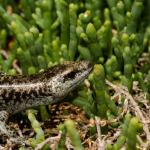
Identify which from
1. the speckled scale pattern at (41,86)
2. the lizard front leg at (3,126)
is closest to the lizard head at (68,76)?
the speckled scale pattern at (41,86)

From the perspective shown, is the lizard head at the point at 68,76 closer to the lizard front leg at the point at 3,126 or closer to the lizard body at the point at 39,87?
the lizard body at the point at 39,87

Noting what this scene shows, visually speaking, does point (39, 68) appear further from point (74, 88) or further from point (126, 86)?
point (126, 86)

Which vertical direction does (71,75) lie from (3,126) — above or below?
Result: above

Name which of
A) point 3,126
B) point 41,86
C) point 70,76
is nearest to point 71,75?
point 70,76

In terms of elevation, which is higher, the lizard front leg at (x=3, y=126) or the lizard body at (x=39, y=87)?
the lizard body at (x=39, y=87)

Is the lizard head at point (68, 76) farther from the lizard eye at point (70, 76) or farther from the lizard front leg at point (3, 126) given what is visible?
the lizard front leg at point (3, 126)

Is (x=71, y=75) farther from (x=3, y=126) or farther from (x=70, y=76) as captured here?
(x=3, y=126)

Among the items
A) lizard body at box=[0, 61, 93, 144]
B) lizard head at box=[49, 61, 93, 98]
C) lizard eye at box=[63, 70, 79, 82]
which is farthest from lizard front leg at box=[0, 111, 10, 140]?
lizard eye at box=[63, 70, 79, 82]
